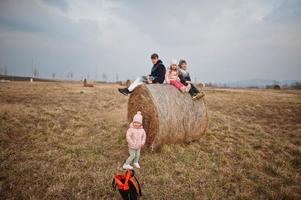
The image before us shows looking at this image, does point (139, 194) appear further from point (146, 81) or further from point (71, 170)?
point (146, 81)

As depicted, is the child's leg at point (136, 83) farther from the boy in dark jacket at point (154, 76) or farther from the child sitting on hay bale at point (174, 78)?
the child sitting on hay bale at point (174, 78)

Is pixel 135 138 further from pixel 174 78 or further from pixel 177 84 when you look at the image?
pixel 174 78

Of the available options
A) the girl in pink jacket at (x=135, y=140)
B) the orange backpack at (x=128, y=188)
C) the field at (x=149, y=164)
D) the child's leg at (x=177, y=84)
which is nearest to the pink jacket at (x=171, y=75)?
the child's leg at (x=177, y=84)

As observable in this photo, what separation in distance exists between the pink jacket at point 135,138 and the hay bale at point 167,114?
95cm

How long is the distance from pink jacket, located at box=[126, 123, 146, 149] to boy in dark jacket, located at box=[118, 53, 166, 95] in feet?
6.90

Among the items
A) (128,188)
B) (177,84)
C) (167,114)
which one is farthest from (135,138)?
(177,84)

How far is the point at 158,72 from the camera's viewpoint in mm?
7328

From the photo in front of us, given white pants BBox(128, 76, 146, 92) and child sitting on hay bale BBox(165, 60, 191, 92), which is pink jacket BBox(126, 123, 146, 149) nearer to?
white pants BBox(128, 76, 146, 92)


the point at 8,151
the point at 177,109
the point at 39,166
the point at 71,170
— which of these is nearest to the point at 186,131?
the point at 177,109

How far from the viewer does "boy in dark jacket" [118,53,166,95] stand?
721 centimetres

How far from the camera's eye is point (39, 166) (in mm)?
4992

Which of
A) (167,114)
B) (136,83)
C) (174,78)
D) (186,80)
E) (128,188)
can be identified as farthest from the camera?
(186,80)

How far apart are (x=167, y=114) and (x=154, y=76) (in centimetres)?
154

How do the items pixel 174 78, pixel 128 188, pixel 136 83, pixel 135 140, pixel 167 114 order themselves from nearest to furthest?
pixel 128 188
pixel 135 140
pixel 167 114
pixel 136 83
pixel 174 78
